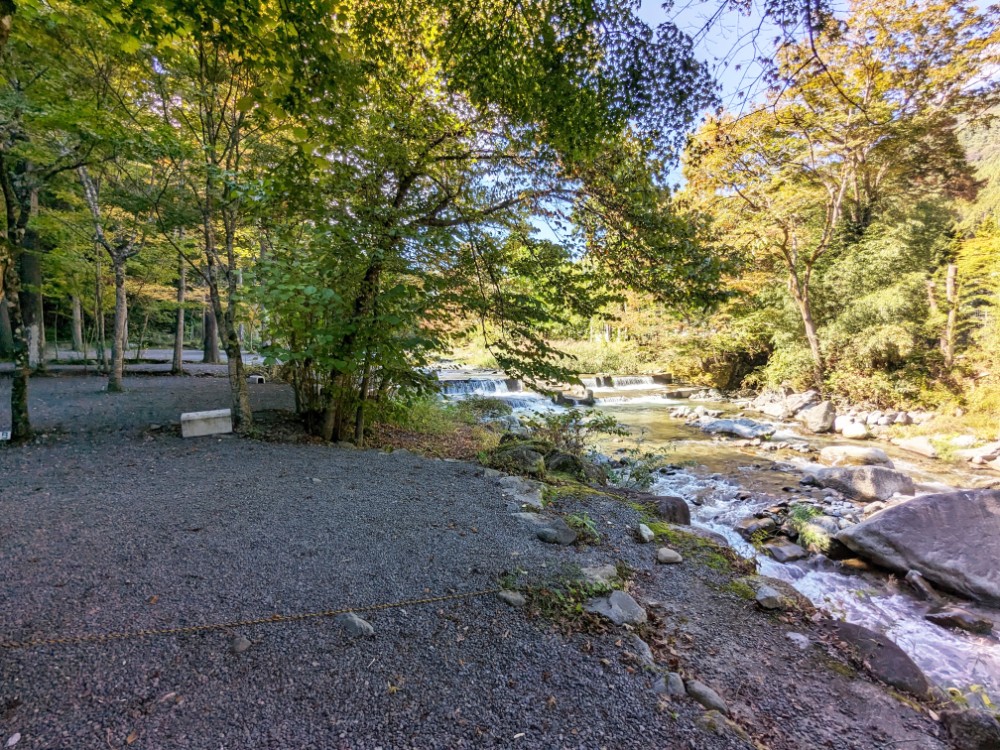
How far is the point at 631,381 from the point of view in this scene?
17359 mm

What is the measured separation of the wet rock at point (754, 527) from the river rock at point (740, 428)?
5.08 meters

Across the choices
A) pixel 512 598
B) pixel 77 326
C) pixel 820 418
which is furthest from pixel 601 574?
pixel 77 326

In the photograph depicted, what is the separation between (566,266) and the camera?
4.24m

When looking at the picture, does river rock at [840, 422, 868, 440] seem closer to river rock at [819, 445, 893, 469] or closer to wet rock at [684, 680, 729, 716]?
river rock at [819, 445, 893, 469]

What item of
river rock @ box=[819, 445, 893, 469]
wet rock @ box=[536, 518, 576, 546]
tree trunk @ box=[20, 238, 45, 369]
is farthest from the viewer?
tree trunk @ box=[20, 238, 45, 369]

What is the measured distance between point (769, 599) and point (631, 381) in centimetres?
1515

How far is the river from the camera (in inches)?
112

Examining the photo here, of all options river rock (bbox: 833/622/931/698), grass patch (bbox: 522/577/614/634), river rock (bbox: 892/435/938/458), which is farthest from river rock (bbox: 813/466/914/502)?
grass patch (bbox: 522/577/614/634)

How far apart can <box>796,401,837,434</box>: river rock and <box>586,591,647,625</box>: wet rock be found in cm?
980

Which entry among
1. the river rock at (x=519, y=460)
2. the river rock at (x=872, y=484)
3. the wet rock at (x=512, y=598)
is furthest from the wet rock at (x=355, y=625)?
the river rock at (x=872, y=484)

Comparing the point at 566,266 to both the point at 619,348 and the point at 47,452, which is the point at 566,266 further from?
the point at 619,348

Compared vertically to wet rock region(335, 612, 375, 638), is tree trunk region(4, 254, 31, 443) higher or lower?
higher

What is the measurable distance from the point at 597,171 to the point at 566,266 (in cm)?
88

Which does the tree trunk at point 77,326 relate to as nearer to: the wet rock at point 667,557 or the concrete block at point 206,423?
the concrete block at point 206,423
